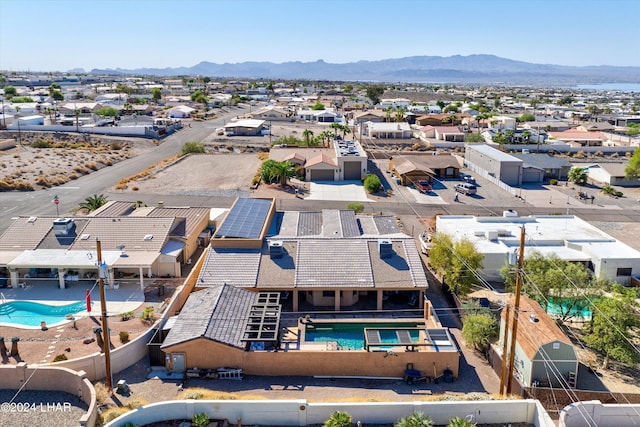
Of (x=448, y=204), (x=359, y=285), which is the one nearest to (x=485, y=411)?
(x=359, y=285)

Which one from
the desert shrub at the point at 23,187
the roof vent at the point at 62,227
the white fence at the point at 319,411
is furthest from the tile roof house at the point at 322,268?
the desert shrub at the point at 23,187

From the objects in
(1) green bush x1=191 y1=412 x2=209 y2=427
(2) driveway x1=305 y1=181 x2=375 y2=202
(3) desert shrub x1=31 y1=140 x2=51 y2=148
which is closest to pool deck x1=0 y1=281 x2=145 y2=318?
(1) green bush x1=191 y1=412 x2=209 y2=427

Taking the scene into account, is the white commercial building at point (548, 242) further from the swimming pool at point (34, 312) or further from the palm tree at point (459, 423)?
the swimming pool at point (34, 312)

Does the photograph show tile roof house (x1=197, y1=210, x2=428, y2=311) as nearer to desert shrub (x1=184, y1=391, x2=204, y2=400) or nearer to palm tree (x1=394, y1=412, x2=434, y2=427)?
desert shrub (x1=184, y1=391, x2=204, y2=400)

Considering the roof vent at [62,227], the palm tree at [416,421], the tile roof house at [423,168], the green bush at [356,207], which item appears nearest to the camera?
the palm tree at [416,421]

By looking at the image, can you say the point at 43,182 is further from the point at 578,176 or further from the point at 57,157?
the point at 578,176

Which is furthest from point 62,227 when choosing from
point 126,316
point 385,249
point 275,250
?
point 385,249
